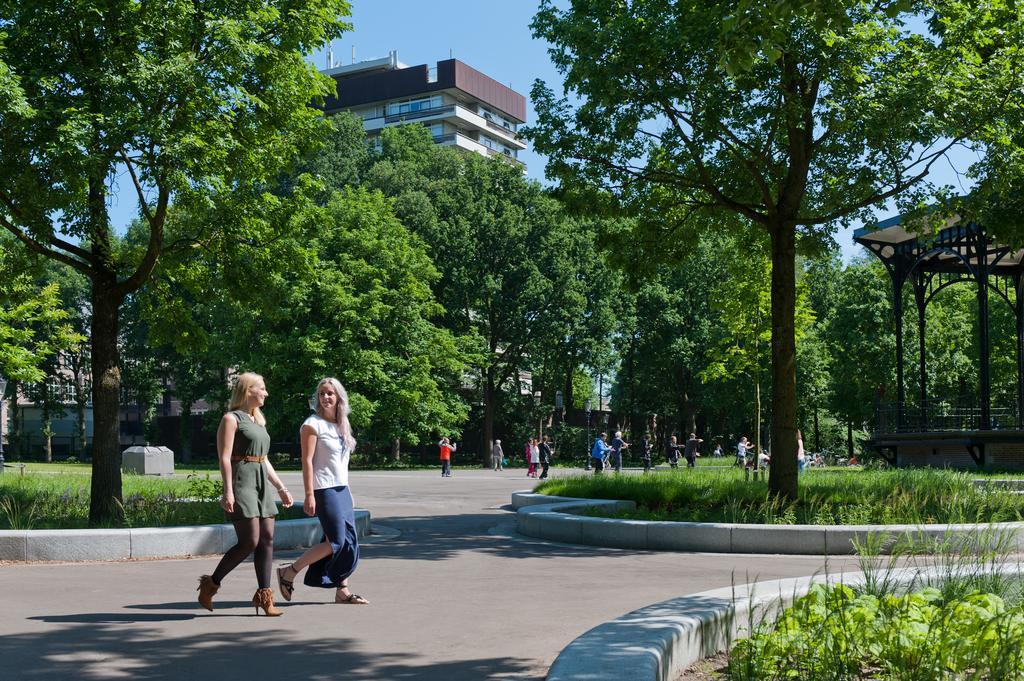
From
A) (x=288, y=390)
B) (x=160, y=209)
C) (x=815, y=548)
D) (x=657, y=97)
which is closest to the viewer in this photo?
(x=815, y=548)

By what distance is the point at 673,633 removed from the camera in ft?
16.8

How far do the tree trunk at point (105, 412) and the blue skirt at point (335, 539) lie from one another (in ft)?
18.8

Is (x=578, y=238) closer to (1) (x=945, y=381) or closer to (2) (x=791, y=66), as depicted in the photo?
(1) (x=945, y=381)

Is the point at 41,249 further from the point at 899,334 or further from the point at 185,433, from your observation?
the point at 185,433

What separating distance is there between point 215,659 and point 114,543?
5458 millimetres

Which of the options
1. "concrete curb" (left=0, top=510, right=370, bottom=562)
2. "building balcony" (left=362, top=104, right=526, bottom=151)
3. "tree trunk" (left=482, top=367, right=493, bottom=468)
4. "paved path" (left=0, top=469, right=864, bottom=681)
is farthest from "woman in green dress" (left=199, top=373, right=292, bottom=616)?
"building balcony" (left=362, top=104, right=526, bottom=151)

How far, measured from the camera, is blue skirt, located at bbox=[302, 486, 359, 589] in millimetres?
7477

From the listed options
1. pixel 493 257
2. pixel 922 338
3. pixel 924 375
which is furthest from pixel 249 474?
pixel 493 257

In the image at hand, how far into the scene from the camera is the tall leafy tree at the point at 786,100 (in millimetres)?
13008

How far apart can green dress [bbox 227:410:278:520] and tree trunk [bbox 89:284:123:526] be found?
575cm

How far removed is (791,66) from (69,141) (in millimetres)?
9055

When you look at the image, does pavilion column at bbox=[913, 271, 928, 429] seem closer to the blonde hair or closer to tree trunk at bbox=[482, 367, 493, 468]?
tree trunk at bbox=[482, 367, 493, 468]

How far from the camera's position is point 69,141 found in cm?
1098

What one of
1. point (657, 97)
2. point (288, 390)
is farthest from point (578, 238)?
point (657, 97)
